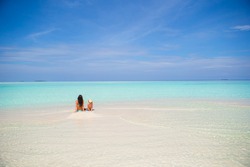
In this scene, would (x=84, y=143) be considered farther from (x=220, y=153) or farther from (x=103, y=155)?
(x=220, y=153)

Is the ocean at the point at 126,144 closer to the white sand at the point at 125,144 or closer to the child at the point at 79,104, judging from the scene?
the white sand at the point at 125,144

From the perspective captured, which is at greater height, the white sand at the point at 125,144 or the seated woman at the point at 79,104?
the seated woman at the point at 79,104

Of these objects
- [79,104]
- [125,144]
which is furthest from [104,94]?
[125,144]

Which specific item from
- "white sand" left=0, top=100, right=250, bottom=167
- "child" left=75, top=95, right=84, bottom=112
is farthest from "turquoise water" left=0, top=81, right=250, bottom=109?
"white sand" left=0, top=100, right=250, bottom=167

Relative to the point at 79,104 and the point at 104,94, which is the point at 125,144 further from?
the point at 104,94

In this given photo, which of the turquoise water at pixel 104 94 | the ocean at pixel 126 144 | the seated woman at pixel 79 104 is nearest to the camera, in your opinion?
the ocean at pixel 126 144

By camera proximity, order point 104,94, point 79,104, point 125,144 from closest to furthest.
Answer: point 125,144 < point 79,104 < point 104,94

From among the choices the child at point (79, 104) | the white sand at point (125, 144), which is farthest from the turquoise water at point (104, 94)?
the white sand at point (125, 144)

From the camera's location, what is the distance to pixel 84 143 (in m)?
4.94

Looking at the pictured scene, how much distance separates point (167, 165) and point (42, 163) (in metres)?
2.81

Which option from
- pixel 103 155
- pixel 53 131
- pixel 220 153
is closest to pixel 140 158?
pixel 103 155

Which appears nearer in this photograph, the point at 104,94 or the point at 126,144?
the point at 126,144

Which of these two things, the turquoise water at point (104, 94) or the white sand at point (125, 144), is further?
the turquoise water at point (104, 94)

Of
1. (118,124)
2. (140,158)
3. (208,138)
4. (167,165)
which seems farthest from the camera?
(118,124)
